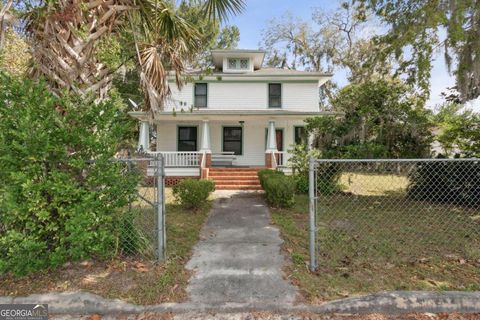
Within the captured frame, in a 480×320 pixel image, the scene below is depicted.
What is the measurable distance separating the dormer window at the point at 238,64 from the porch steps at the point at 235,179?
6.51 m

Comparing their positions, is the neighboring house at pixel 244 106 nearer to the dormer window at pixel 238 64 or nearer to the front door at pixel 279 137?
the front door at pixel 279 137

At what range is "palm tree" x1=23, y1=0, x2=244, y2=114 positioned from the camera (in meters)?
4.27

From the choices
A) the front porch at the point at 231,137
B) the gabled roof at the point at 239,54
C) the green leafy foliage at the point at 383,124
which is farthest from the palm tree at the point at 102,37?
the gabled roof at the point at 239,54

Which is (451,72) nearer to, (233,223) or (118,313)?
(233,223)

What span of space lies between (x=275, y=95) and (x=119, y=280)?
44.6 ft

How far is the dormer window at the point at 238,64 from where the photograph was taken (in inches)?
633

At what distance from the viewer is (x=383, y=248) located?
494 cm

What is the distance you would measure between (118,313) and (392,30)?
28.4ft

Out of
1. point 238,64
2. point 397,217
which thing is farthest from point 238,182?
point 238,64

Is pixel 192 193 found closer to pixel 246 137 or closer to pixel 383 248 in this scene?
pixel 383 248

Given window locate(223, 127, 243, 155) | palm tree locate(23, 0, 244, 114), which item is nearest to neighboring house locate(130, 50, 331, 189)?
window locate(223, 127, 243, 155)

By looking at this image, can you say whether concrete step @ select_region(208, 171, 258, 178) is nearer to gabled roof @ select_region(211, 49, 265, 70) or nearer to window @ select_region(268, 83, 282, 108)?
window @ select_region(268, 83, 282, 108)

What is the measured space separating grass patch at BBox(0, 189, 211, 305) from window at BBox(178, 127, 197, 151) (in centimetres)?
1151

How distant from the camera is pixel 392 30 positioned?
7.56 metres
